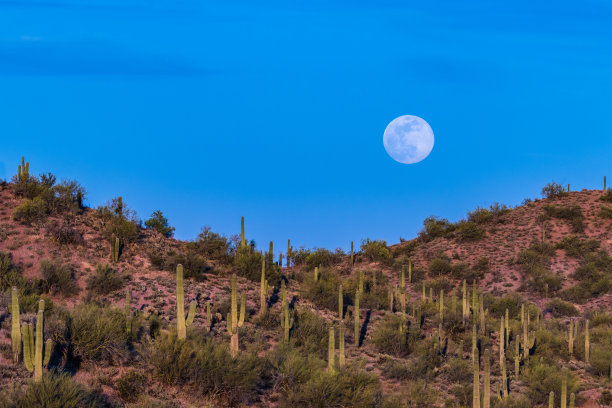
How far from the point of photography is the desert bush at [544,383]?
24.0m

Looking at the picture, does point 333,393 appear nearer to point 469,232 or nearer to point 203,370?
point 203,370

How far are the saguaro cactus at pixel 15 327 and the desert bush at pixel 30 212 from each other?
66.5 feet

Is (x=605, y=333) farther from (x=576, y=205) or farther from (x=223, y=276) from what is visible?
(x=576, y=205)

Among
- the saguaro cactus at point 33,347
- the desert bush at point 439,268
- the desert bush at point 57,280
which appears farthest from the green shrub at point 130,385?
the desert bush at point 439,268

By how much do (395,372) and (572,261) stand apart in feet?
110

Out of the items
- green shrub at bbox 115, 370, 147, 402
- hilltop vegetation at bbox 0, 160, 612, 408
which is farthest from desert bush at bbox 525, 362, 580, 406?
green shrub at bbox 115, 370, 147, 402

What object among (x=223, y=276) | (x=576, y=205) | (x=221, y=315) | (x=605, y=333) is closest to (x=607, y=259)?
(x=576, y=205)

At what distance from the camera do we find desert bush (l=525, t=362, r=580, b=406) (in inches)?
943

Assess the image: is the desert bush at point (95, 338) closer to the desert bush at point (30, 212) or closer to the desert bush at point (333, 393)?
the desert bush at point (333, 393)

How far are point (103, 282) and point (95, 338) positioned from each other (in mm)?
13088

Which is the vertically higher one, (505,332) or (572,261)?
(572,261)

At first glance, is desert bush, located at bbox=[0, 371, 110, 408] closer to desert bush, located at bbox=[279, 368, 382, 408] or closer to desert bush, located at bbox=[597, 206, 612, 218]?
desert bush, located at bbox=[279, 368, 382, 408]

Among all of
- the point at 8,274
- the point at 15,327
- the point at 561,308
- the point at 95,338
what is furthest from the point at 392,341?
the point at 561,308

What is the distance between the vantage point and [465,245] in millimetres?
59188
